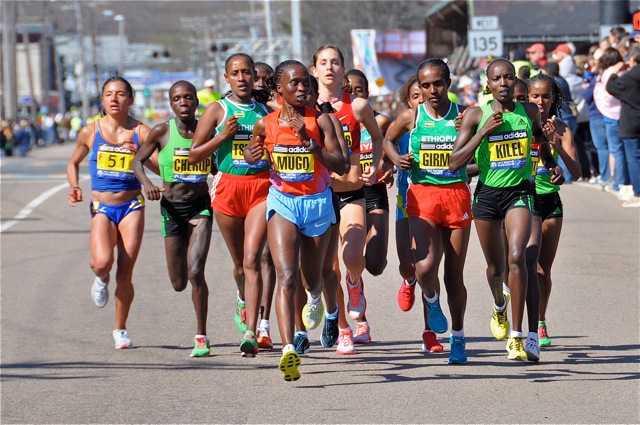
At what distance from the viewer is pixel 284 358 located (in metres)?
7.52

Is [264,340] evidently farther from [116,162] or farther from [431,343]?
[116,162]

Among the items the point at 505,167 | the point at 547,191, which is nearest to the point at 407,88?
the point at 547,191

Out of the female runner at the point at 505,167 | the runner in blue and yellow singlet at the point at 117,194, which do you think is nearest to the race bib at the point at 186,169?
the runner in blue and yellow singlet at the point at 117,194

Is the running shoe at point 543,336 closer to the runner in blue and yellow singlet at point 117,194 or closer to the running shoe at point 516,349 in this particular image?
the running shoe at point 516,349

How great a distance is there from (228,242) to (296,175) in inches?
51.9

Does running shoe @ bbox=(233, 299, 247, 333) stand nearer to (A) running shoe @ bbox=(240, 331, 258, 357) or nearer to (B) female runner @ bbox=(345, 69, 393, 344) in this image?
(A) running shoe @ bbox=(240, 331, 258, 357)

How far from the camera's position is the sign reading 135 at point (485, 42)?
24531 millimetres

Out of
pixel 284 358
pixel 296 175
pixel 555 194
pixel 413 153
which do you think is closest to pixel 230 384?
pixel 284 358

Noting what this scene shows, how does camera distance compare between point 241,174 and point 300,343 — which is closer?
point 300,343

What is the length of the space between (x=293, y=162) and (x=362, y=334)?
2.14 m

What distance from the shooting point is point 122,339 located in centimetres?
995

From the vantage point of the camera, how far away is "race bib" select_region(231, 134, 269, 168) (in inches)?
348

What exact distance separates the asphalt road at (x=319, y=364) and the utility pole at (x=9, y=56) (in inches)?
1616

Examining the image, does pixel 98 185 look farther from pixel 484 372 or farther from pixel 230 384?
pixel 484 372
